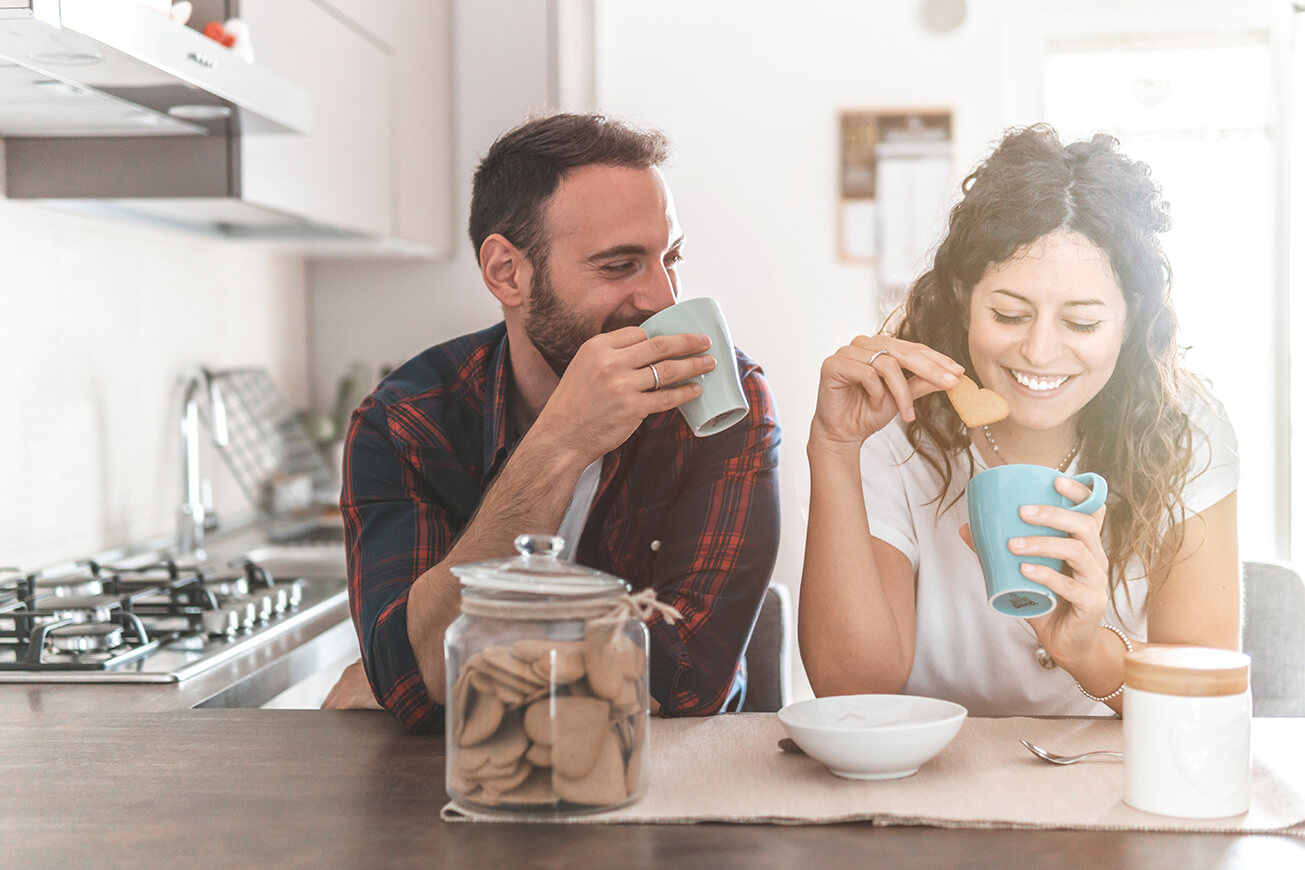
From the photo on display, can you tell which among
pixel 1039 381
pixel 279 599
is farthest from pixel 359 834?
pixel 279 599

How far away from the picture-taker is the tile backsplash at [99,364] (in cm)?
202

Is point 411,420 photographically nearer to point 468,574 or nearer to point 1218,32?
point 468,574

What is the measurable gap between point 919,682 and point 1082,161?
653 millimetres

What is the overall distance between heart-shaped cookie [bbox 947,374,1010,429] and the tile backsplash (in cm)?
160

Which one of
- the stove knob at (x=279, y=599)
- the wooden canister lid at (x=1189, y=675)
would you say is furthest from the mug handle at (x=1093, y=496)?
the stove knob at (x=279, y=599)

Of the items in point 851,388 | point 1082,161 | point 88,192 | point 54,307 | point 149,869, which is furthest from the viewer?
point 54,307

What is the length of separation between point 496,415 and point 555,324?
0.14 meters

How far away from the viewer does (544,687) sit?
32.1 inches

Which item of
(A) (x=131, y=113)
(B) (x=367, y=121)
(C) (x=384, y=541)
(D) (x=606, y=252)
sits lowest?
(C) (x=384, y=541)

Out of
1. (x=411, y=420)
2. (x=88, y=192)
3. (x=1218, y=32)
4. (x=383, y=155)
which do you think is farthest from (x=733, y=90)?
(x=411, y=420)

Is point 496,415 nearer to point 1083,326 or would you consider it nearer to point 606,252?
point 606,252

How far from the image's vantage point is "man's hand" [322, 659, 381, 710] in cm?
131

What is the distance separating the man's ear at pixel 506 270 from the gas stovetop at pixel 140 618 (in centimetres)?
62

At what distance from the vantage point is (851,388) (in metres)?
1.25
